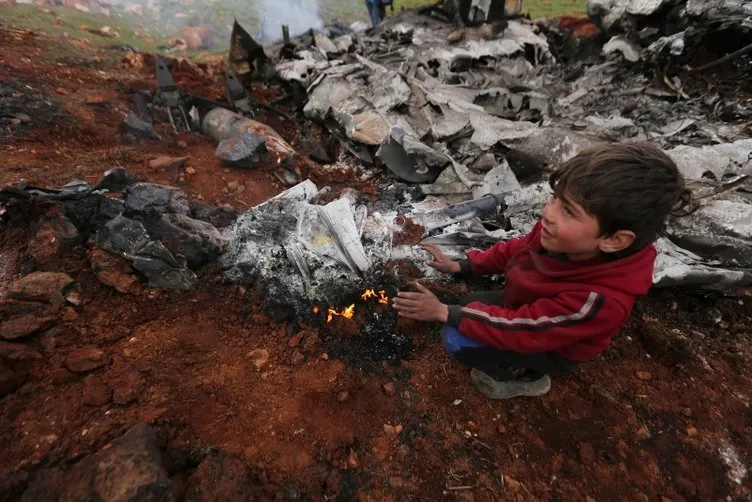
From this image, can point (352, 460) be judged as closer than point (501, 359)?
Yes

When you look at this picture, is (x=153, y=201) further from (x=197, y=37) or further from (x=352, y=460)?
(x=197, y=37)

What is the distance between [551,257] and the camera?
172cm

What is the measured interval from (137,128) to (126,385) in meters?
3.48

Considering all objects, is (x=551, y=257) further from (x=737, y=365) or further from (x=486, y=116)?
(x=486, y=116)

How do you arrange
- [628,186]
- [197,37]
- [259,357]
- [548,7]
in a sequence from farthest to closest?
[548,7] < [197,37] < [259,357] < [628,186]

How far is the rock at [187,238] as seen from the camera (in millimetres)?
2416

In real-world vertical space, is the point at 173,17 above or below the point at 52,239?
above

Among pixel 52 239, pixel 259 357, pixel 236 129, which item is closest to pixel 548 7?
pixel 236 129

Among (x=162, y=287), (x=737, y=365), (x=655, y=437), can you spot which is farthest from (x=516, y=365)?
(x=162, y=287)

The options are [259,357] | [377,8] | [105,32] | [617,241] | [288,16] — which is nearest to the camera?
[617,241]

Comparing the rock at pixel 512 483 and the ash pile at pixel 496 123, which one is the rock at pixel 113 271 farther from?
the rock at pixel 512 483

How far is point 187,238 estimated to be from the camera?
2457 millimetres

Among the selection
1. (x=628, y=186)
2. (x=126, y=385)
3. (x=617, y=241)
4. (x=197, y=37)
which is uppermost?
(x=197, y=37)

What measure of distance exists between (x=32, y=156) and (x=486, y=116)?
185 inches
